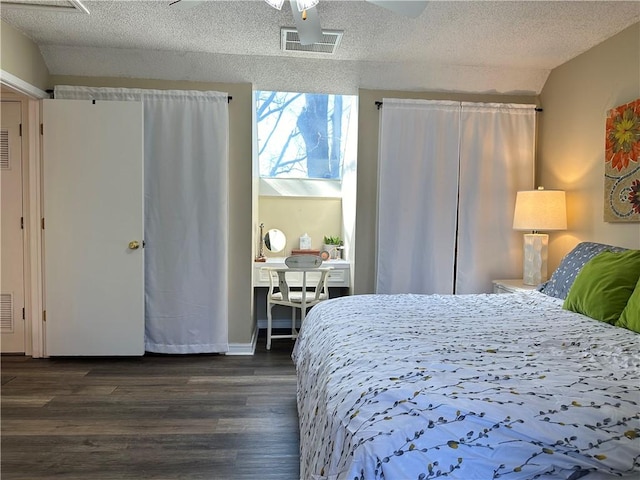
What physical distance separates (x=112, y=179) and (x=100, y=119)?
484 millimetres

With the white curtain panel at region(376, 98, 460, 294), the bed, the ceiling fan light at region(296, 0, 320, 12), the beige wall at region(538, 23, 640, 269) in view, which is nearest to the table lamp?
the beige wall at region(538, 23, 640, 269)

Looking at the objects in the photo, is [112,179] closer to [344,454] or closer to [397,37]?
[397,37]

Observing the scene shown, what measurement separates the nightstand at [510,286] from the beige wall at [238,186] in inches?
84.2

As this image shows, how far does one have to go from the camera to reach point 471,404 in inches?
44.1

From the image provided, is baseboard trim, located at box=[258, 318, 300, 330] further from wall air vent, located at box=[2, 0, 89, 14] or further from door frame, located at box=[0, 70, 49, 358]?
wall air vent, located at box=[2, 0, 89, 14]

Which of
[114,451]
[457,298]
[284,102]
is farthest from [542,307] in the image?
[284,102]

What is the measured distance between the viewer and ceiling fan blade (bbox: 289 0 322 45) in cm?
211

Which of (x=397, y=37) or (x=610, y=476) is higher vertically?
(x=397, y=37)

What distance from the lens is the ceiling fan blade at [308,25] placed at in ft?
6.92

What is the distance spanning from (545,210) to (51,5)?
148 inches

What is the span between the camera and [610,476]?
3.43 feet

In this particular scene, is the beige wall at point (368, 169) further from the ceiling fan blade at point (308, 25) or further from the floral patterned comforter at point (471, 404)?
the floral patterned comforter at point (471, 404)

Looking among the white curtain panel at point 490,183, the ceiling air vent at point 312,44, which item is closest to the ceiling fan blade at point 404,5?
the ceiling air vent at point 312,44

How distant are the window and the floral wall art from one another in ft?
7.49
